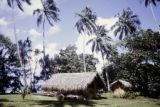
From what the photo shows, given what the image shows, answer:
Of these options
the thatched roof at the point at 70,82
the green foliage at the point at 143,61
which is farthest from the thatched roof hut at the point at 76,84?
the green foliage at the point at 143,61

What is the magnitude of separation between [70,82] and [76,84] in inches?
51.9

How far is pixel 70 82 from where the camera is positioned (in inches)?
1486

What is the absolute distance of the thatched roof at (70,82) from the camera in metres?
36.5

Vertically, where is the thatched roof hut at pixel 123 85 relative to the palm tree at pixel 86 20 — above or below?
below

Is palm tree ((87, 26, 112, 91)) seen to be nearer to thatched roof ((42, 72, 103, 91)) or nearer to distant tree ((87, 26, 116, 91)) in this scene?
distant tree ((87, 26, 116, 91))

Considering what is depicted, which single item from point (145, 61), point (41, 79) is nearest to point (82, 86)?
point (145, 61)

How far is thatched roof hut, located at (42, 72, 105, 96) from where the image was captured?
36.4 metres

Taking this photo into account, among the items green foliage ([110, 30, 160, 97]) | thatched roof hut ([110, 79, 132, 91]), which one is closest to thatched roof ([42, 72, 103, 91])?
thatched roof hut ([110, 79, 132, 91])

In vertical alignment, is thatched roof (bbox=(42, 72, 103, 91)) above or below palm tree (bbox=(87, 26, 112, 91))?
below

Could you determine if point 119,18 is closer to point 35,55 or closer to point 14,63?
point 35,55

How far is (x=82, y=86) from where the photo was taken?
3600 cm

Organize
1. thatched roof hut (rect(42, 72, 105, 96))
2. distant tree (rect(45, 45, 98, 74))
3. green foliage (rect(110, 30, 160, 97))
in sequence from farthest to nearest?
distant tree (rect(45, 45, 98, 74)) < green foliage (rect(110, 30, 160, 97)) < thatched roof hut (rect(42, 72, 105, 96))

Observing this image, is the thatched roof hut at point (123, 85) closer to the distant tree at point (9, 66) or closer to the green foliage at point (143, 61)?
the green foliage at point (143, 61)

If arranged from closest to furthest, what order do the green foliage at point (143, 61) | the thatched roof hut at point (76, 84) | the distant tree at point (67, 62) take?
the thatched roof hut at point (76, 84) → the green foliage at point (143, 61) → the distant tree at point (67, 62)
